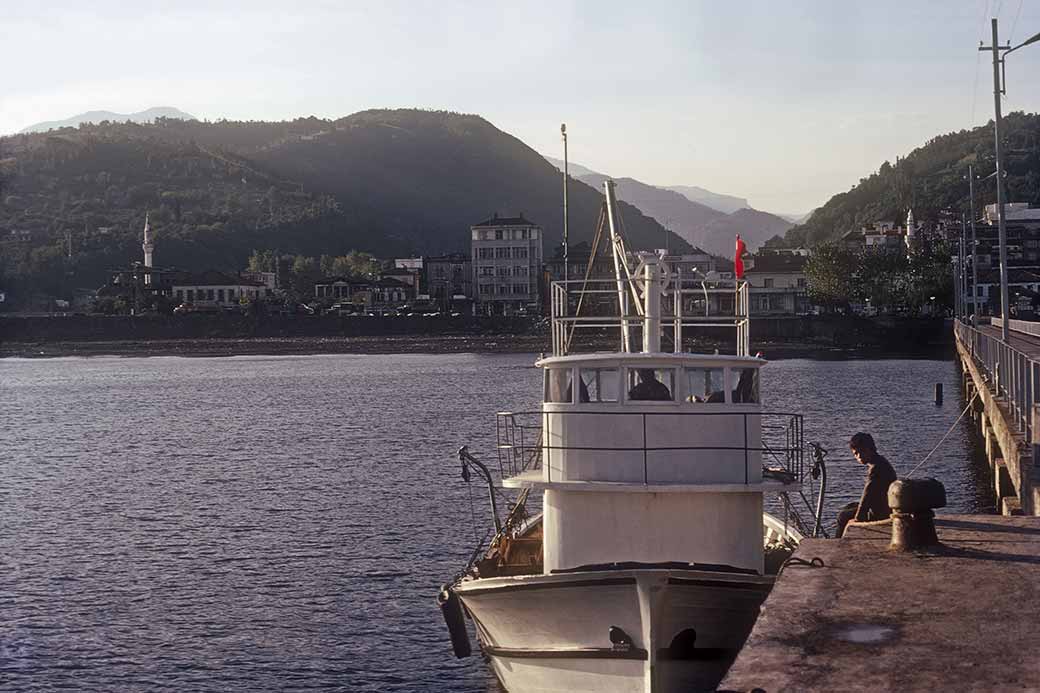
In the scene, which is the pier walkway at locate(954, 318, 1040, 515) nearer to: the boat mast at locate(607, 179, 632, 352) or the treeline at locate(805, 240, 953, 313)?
the boat mast at locate(607, 179, 632, 352)

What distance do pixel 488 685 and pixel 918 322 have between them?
14263 centimetres

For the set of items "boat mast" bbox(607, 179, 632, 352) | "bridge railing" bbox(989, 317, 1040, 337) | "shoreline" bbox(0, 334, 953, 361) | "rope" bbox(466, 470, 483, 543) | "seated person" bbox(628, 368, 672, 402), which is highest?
"boat mast" bbox(607, 179, 632, 352)

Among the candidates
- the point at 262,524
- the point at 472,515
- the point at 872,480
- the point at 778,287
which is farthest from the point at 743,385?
the point at 778,287

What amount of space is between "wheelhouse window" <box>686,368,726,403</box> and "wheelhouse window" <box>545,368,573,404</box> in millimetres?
1767

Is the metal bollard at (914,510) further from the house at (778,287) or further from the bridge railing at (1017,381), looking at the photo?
the house at (778,287)

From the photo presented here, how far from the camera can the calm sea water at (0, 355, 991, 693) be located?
25.2m

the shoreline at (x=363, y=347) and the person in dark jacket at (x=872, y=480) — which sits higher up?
the person in dark jacket at (x=872, y=480)

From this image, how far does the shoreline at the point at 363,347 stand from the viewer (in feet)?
499

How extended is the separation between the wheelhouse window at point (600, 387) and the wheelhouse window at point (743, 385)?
67.4 inches

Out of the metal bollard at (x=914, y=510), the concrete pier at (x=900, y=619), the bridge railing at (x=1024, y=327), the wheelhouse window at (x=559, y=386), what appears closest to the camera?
the concrete pier at (x=900, y=619)

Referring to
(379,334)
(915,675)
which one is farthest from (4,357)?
(915,675)

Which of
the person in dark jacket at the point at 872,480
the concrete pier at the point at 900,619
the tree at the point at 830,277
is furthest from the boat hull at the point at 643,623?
the tree at the point at 830,277

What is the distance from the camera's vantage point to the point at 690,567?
18.9 m

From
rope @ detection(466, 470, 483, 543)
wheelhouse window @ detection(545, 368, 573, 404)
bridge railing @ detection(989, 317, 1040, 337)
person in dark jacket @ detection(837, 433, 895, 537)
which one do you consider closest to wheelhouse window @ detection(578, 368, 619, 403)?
wheelhouse window @ detection(545, 368, 573, 404)
